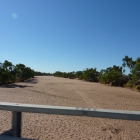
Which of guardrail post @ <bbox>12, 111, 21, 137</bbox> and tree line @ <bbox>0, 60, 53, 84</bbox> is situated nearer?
guardrail post @ <bbox>12, 111, 21, 137</bbox>

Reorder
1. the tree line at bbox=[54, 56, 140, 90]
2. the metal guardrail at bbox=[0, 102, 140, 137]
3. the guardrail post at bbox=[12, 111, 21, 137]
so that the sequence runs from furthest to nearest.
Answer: the tree line at bbox=[54, 56, 140, 90] < the guardrail post at bbox=[12, 111, 21, 137] < the metal guardrail at bbox=[0, 102, 140, 137]

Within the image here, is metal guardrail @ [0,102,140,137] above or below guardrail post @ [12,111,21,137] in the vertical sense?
above

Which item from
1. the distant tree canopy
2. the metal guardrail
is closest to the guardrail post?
the metal guardrail

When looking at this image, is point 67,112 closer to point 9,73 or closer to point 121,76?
point 9,73

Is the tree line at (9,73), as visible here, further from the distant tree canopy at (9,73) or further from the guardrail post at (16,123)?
the guardrail post at (16,123)

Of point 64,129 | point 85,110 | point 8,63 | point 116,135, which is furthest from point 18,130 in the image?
point 8,63

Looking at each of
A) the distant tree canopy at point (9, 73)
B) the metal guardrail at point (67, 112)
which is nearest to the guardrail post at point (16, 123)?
the metal guardrail at point (67, 112)

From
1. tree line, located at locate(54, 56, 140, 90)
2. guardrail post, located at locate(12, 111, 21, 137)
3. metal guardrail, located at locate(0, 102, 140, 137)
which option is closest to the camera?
metal guardrail, located at locate(0, 102, 140, 137)

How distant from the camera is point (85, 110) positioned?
7.38 ft

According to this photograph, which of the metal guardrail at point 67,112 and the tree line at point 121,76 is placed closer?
the metal guardrail at point 67,112

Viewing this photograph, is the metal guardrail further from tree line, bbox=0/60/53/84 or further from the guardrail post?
tree line, bbox=0/60/53/84

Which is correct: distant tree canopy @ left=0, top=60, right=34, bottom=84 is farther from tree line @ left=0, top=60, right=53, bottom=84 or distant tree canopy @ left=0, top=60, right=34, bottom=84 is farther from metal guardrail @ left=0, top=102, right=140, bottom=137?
metal guardrail @ left=0, top=102, right=140, bottom=137

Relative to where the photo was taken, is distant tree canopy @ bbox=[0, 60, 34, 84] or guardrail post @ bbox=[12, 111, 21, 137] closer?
guardrail post @ bbox=[12, 111, 21, 137]

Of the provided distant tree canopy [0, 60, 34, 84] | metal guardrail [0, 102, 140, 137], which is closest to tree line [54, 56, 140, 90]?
distant tree canopy [0, 60, 34, 84]
